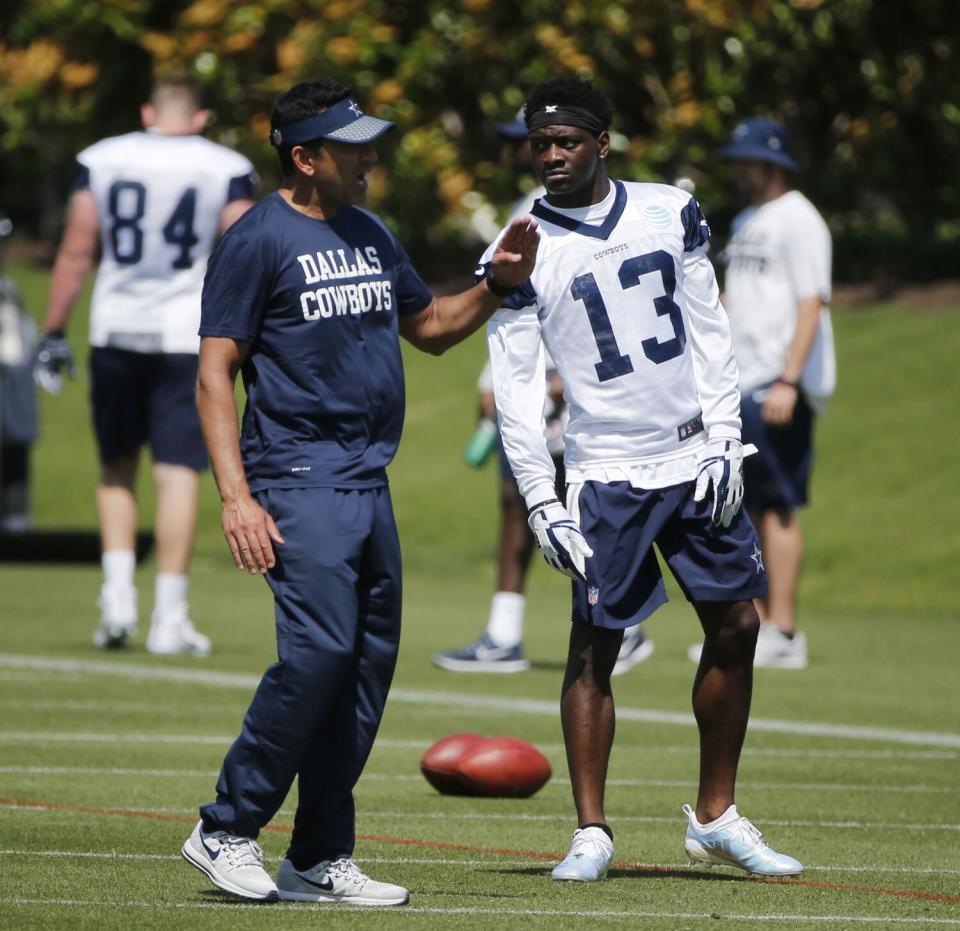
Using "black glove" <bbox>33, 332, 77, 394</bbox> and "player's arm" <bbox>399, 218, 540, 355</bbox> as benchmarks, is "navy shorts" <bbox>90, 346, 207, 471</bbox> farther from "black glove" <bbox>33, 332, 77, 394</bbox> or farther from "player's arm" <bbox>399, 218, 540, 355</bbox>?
"player's arm" <bbox>399, 218, 540, 355</bbox>

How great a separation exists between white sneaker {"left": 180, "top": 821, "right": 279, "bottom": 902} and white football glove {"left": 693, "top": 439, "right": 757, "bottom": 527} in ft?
5.27

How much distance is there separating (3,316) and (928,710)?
10053mm

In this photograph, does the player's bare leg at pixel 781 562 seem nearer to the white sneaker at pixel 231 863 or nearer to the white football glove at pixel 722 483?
the white football glove at pixel 722 483

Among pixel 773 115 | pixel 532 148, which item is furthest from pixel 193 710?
pixel 773 115

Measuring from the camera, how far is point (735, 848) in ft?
20.7

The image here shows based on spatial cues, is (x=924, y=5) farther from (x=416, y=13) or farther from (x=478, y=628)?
(x=478, y=628)

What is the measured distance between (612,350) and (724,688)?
1.02 meters

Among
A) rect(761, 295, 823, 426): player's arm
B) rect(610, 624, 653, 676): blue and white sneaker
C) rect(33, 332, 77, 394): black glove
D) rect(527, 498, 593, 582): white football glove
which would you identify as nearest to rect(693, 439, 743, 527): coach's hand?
rect(527, 498, 593, 582): white football glove

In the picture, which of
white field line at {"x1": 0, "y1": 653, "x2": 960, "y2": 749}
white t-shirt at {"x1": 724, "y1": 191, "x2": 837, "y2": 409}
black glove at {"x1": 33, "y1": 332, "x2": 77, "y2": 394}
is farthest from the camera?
white t-shirt at {"x1": 724, "y1": 191, "x2": 837, "y2": 409}

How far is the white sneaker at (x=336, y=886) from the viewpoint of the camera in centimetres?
575

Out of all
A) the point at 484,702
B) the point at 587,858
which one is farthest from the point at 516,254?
the point at 484,702

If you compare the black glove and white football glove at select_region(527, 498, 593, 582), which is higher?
white football glove at select_region(527, 498, 593, 582)

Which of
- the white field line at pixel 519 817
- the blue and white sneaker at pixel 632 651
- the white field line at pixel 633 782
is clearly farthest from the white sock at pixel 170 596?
the white field line at pixel 519 817

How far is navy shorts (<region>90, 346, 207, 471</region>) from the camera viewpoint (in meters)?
11.6
